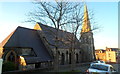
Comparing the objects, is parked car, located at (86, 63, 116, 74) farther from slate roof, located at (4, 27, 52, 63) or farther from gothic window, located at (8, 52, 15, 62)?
gothic window, located at (8, 52, 15, 62)

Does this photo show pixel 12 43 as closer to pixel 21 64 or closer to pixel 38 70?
pixel 21 64

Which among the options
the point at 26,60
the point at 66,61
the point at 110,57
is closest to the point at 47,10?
the point at 26,60

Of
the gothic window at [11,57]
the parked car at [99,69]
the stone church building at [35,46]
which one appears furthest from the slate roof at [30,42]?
the parked car at [99,69]

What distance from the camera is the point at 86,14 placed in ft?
67.2

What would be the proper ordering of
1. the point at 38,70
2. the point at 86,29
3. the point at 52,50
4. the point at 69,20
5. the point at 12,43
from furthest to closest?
the point at 52,50 < the point at 12,43 < the point at 86,29 < the point at 38,70 < the point at 69,20

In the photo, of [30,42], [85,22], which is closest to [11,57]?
[30,42]

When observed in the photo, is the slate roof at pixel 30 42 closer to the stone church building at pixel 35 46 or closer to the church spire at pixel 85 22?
the stone church building at pixel 35 46

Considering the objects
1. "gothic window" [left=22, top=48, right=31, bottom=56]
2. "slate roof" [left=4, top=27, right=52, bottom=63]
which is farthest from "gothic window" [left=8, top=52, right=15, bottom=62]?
"gothic window" [left=22, top=48, right=31, bottom=56]

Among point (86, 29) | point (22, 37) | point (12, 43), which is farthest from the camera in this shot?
point (22, 37)

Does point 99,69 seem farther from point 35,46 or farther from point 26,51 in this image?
point 35,46

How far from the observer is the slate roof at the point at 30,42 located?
2637 centimetres

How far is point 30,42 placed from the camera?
29953mm

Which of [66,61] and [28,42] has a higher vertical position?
[28,42]

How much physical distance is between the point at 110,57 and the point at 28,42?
191 ft
